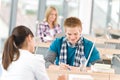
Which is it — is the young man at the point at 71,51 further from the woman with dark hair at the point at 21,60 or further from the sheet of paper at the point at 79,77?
the woman with dark hair at the point at 21,60

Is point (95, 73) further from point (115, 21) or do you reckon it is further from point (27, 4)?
point (115, 21)

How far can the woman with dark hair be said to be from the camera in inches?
77.8

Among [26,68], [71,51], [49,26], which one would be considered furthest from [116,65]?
[49,26]

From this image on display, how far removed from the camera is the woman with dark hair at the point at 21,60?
1.98 meters

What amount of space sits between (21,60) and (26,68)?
0.22ft

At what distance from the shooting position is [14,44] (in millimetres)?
2023

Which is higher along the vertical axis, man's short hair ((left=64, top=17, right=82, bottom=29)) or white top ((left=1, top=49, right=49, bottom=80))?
man's short hair ((left=64, top=17, right=82, bottom=29))

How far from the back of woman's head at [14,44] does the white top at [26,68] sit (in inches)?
1.4

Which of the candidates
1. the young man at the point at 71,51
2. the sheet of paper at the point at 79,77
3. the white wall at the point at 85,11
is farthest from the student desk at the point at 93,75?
the white wall at the point at 85,11

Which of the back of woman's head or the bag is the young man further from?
the back of woman's head

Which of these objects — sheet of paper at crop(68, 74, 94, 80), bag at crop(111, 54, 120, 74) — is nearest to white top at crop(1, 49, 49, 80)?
sheet of paper at crop(68, 74, 94, 80)

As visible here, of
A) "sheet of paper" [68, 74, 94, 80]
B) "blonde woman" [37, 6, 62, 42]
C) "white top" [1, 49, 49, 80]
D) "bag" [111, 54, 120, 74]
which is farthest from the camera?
"blonde woman" [37, 6, 62, 42]

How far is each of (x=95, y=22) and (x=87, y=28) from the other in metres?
0.38

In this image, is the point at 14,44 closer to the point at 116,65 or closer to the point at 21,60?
the point at 21,60
